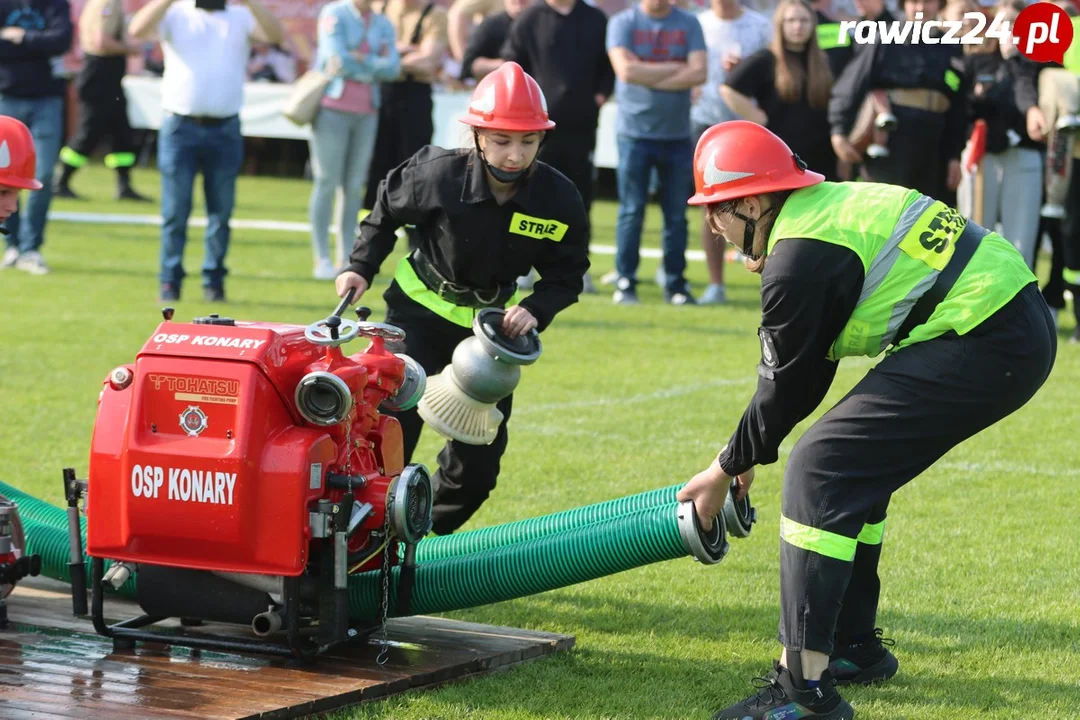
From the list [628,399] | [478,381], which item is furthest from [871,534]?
[628,399]

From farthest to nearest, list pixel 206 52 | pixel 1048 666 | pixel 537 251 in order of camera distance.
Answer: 1. pixel 206 52
2. pixel 537 251
3. pixel 1048 666

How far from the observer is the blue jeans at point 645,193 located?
40.8 ft

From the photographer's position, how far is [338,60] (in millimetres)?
12812

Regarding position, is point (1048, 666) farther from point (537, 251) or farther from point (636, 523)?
point (537, 251)

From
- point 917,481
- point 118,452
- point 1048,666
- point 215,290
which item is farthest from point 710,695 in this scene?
point 215,290

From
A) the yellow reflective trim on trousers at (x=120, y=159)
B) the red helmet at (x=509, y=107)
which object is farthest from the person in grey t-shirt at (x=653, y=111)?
the yellow reflective trim on trousers at (x=120, y=159)

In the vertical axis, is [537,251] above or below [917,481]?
above

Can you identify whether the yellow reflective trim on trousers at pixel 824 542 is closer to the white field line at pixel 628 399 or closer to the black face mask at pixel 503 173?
the black face mask at pixel 503 173

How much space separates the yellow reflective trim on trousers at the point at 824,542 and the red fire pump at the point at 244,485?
3.95ft

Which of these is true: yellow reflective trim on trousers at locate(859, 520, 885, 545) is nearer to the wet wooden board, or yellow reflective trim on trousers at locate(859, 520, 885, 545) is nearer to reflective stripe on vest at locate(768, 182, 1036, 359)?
reflective stripe on vest at locate(768, 182, 1036, 359)

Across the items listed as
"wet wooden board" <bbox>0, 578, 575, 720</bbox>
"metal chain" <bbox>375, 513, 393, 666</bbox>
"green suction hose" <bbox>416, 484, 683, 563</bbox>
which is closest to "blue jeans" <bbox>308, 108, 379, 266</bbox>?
"wet wooden board" <bbox>0, 578, 575, 720</bbox>

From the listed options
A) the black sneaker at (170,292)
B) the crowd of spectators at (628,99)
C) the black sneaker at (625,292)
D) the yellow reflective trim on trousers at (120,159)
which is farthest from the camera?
the yellow reflective trim on trousers at (120,159)

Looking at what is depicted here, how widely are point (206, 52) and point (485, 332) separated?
7.11 m

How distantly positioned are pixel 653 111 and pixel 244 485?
8.34m
